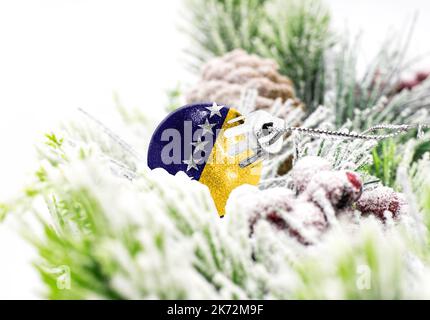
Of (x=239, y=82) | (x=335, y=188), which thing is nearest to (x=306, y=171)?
(x=335, y=188)

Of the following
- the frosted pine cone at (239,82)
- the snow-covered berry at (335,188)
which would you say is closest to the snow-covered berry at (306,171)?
the snow-covered berry at (335,188)

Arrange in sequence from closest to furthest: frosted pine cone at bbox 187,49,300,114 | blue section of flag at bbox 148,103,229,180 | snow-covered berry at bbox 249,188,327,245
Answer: snow-covered berry at bbox 249,188,327,245 < blue section of flag at bbox 148,103,229,180 < frosted pine cone at bbox 187,49,300,114

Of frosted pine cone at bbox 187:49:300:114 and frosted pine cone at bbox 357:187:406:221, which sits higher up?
frosted pine cone at bbox 187:49:300:114

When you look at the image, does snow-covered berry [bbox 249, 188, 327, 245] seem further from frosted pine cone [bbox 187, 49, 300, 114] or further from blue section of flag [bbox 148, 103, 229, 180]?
frosted pine cone [bbox 187, 49, 300, 114]

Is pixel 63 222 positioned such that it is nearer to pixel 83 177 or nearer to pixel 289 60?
pixel 83 177

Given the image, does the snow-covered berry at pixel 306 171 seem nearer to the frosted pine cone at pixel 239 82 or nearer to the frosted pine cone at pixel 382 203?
the frosted pine cone at pixel 382 203

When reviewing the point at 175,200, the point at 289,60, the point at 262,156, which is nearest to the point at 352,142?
the point at 262,156

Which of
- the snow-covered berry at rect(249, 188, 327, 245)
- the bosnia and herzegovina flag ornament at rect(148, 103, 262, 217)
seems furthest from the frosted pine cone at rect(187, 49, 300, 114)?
the snow-covered berry at rect(249, 188, 327, 245)
